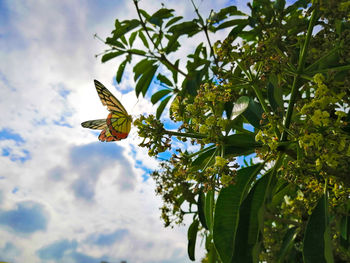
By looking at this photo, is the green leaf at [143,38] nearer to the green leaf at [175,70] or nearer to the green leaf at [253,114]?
the green leaf at [175,70]

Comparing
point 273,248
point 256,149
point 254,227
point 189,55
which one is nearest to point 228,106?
point 256,149

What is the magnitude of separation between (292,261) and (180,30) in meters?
2.22

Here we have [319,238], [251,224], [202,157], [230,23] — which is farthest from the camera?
[230,23]

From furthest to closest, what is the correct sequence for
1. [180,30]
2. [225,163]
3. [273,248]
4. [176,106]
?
[273,248], [180,30], [176,106], [225,163]

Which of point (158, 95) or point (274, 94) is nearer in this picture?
point (274, 94)

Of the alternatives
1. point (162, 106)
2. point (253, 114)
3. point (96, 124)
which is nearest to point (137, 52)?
point (162, 106)

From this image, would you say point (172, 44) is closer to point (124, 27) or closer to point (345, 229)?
point (124, 27)

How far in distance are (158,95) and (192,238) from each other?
1436 mm

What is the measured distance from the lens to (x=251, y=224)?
4.41 ft

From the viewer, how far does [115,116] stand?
213 cm

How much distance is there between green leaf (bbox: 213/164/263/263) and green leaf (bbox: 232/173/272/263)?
0.03 meters

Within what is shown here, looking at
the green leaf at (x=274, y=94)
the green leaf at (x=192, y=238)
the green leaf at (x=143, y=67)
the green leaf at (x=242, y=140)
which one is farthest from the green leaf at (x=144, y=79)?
the green leaf at (x=242, y=140)

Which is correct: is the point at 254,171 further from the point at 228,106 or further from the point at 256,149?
the point at 228,106

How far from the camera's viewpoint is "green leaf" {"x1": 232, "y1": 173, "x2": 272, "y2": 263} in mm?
1285
